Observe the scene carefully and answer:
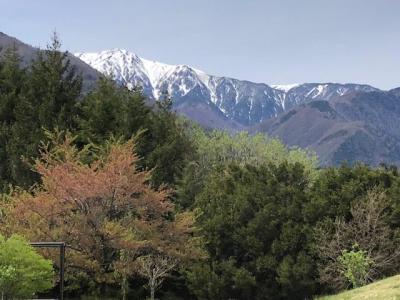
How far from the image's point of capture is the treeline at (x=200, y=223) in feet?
74.8

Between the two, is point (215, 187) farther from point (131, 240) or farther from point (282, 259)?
point (131, 240)

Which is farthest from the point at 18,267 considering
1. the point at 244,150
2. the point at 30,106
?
the point at 244,150

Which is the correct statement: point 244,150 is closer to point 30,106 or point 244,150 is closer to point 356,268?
point 30,106

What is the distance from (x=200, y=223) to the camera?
92.5 feet

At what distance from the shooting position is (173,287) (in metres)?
28.5

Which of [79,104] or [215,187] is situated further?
[79,104]

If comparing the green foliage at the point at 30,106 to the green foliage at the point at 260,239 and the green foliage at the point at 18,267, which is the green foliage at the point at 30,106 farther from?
the green foliage at the point at 18,267

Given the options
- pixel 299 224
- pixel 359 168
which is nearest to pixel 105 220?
pixel 299 224

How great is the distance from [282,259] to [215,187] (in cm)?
556

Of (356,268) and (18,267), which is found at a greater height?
(18,267)

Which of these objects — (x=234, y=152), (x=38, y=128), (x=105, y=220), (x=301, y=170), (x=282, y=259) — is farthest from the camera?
(x=234, y=152)

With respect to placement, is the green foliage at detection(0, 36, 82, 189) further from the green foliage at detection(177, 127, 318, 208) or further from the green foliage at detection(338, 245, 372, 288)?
the green foliage at detection(338, 245, 372, 288)

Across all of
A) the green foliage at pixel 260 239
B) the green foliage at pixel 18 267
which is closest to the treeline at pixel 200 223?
the green foliage at pixel 260 239

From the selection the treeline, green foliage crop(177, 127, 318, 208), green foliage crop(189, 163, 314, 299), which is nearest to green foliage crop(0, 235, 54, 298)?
the treeline
